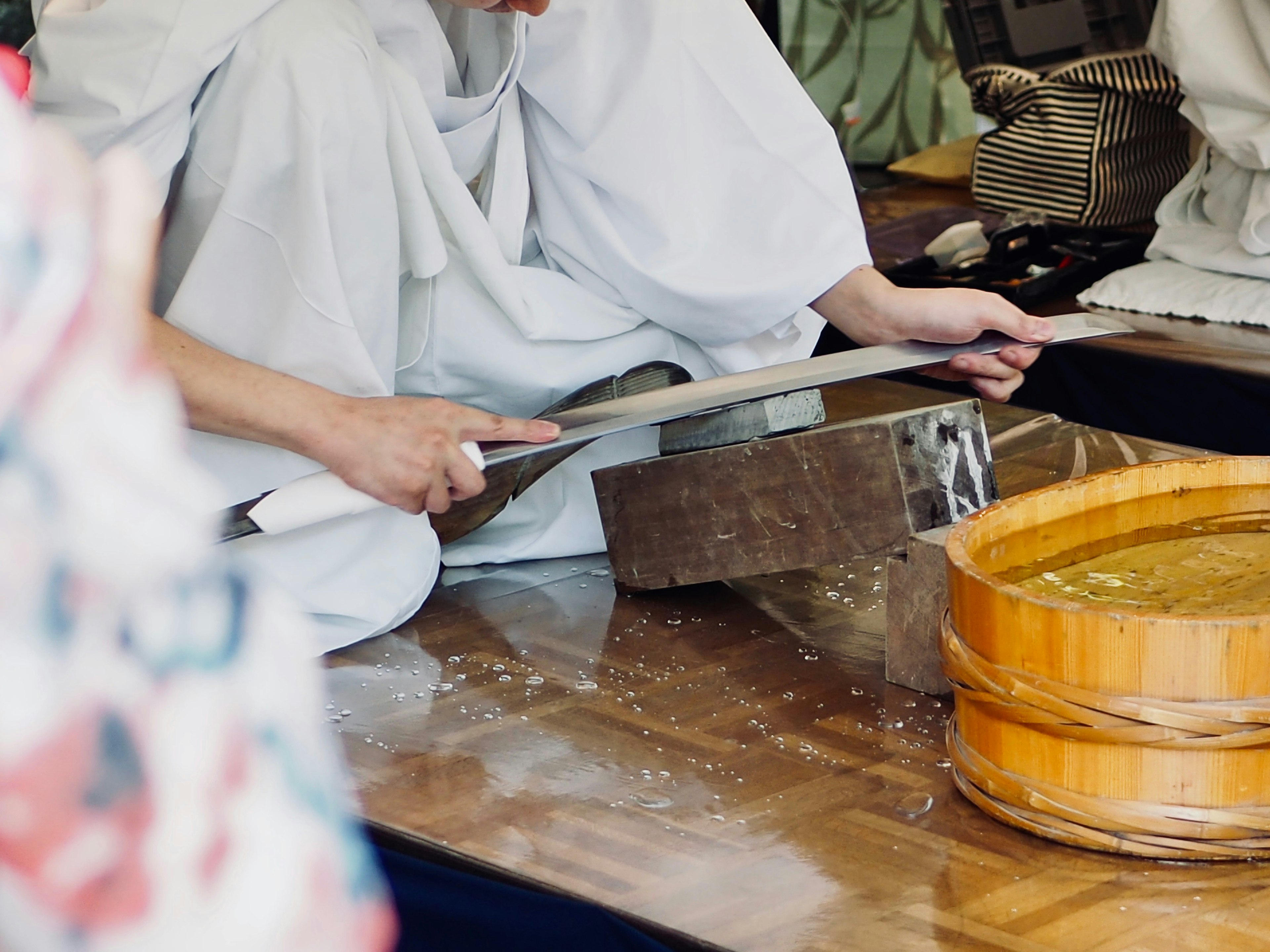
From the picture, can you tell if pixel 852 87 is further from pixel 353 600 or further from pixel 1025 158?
pixel 353 600

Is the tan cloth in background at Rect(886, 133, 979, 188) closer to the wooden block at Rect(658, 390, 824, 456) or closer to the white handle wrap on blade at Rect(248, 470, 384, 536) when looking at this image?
the wooden block at Rect(658, 390, 824, 456)

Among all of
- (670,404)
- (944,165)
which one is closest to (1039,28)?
(944,165)

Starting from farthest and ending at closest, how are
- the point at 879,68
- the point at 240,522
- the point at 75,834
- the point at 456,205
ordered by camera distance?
the point at 879,68 < the point at 456,205 < the point at 240,522 < the point at 75,834

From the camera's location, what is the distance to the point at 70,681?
0.87 feet

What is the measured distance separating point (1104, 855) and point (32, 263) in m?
0.86

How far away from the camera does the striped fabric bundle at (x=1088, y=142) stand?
300 cm

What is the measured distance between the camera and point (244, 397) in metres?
1.27

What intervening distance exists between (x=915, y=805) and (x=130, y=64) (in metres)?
0.94

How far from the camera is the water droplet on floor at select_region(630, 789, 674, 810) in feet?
3.54

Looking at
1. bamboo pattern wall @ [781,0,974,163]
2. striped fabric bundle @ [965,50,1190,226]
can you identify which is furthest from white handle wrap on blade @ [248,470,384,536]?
bamboo pattern wall @ [781,0,974,163]

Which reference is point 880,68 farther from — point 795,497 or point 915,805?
point 915,805

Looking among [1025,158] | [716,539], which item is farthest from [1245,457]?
[1025,158]

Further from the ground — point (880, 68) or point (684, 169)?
point (880, 68)

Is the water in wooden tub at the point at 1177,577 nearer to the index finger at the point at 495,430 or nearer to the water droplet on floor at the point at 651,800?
the water droplet on floor at the point at 651,800
